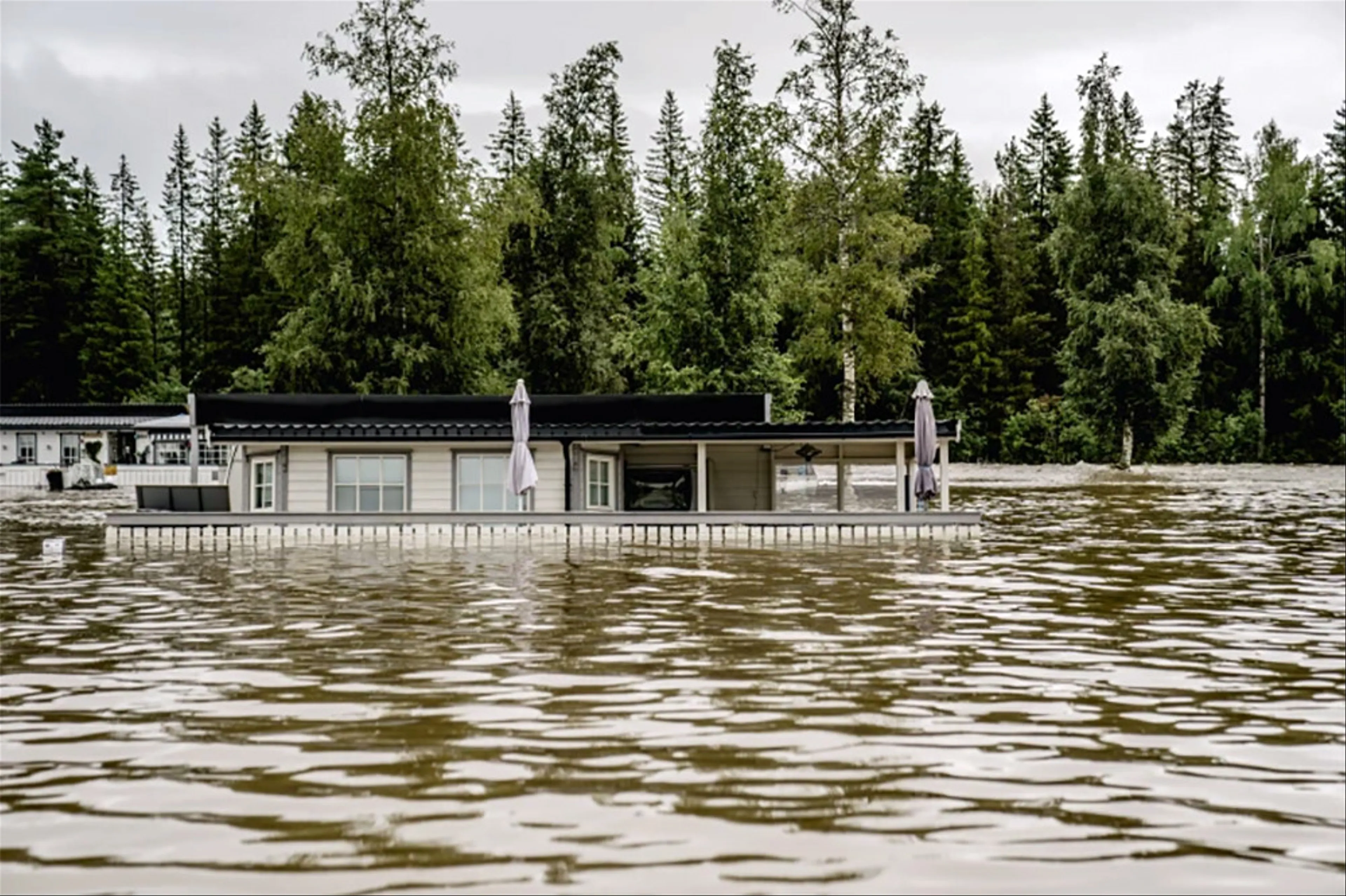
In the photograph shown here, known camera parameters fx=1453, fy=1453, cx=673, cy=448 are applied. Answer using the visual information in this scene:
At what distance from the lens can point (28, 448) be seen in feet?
201

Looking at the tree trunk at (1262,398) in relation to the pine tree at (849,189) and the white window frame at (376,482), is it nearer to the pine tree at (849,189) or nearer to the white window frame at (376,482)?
the pine tree at (849,189)

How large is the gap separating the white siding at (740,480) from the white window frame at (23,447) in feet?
137

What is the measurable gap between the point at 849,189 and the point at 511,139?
71.9 feet

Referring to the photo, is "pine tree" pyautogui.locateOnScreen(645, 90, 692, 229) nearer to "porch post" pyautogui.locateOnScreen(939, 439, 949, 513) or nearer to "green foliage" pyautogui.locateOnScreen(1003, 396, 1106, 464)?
"green foliage" pyautogui.locateOnScreen(1003, 396, 1106, 464)

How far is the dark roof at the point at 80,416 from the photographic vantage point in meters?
60.7

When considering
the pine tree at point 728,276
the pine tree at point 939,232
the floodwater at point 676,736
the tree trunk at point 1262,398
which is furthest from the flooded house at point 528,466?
the pine tree at point 939,232

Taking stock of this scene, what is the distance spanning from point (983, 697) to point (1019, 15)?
33292 mm

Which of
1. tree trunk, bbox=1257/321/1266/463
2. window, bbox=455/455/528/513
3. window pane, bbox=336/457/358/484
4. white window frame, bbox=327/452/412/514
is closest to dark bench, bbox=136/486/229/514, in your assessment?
white window frame, bbox=327/452/412/514

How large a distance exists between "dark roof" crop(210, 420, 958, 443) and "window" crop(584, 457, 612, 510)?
1.66 m

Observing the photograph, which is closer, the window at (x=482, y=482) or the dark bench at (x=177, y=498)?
the dark bench at (x=177, y=498)

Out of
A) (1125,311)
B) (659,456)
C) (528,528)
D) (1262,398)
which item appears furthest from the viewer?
(1262,398)

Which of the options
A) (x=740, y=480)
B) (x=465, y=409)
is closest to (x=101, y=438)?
(x=465, y=409)

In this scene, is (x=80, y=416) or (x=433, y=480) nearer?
(x=433, y=480)

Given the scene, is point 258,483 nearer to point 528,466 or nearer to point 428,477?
point 428,477
